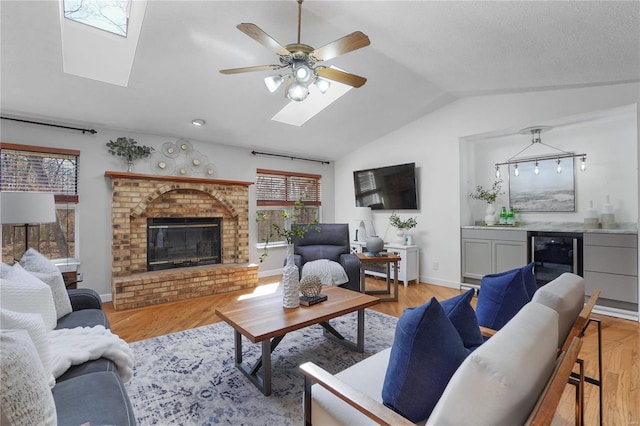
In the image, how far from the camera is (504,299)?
5.46 ft

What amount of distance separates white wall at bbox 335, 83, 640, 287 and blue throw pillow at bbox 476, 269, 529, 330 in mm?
2964

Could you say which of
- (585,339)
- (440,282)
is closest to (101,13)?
(440,282)

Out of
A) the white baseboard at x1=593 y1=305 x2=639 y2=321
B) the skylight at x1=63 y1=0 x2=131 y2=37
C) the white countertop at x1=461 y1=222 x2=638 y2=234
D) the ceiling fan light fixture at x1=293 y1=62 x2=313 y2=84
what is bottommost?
the white baseboard at x1=593 y1=305 x2=639 y2=321

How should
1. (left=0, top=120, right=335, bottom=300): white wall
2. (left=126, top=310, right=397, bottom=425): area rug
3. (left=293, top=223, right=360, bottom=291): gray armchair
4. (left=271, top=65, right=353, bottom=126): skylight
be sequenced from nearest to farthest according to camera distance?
(left=126, top=310, right=397, bottom=425): area rug < (left=0, top=120, right=335, bottom=300): white wall < (left=293, top=223, right=360, bottom=291): gray armchair < (left=271, top=65, right=353, bottom=126): skylight

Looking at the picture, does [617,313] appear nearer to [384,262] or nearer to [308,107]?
[384,262]

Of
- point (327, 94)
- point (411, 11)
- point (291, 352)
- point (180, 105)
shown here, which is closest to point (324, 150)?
point (327, 94)

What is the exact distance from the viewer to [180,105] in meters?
3.60

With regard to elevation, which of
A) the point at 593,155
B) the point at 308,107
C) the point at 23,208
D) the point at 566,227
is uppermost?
the point at 308,107

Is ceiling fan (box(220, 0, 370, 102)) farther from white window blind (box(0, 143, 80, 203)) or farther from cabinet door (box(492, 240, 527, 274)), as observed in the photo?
cabinet door (box(492, 240, 527, 274))

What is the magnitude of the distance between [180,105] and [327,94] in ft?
6.16

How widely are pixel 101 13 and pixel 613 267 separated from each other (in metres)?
5.71

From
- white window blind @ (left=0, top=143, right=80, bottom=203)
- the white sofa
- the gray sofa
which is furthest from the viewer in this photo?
white window blind @ (left=0, top=143, right=80, bottom=203)

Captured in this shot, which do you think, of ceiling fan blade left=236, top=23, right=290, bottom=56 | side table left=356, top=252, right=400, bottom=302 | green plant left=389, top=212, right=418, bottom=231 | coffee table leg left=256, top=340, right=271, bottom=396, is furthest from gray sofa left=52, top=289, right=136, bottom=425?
green plant left=389, top=212, right=418, bottom=231

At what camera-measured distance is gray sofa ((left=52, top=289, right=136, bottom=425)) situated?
1135mm
